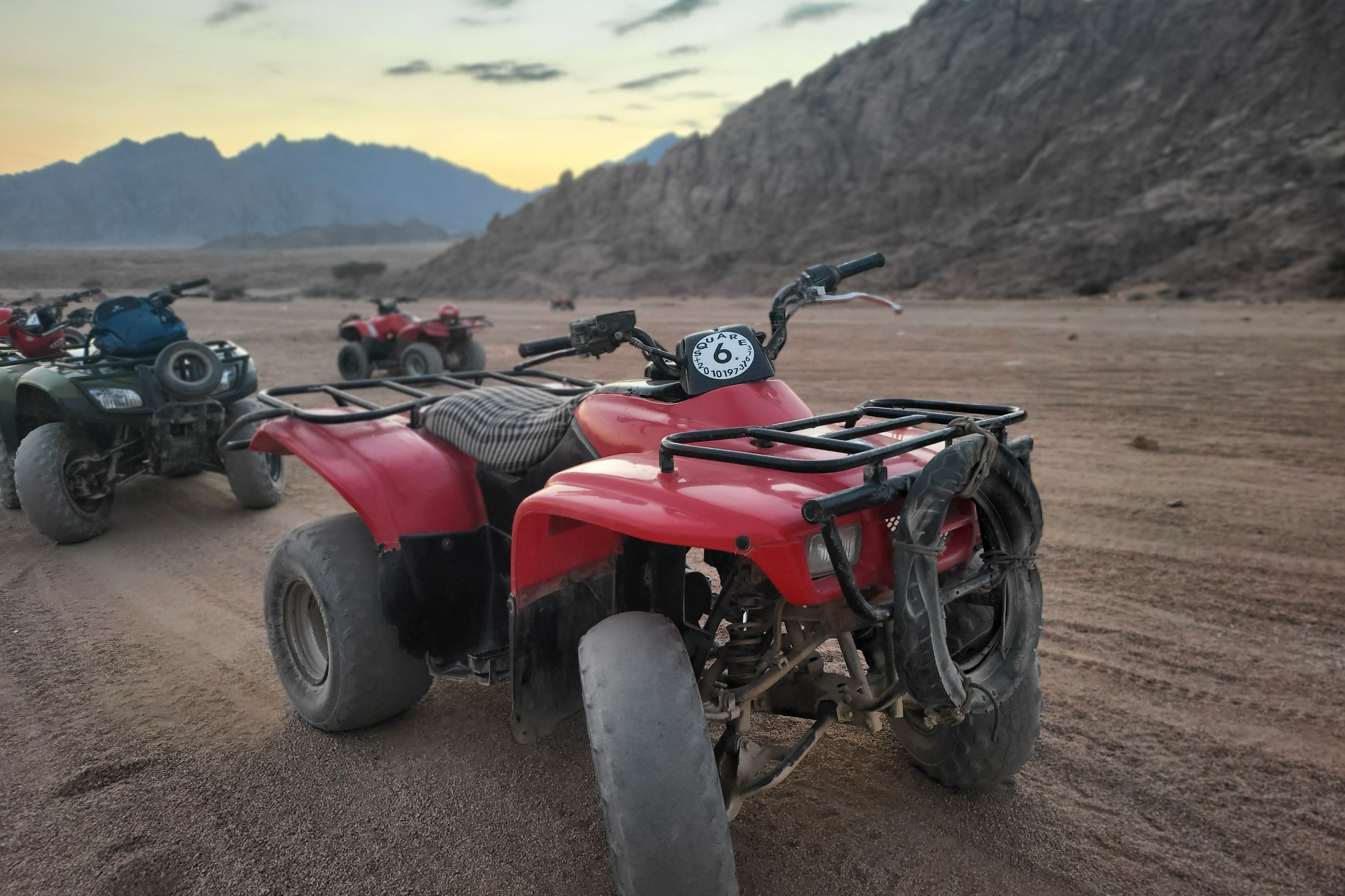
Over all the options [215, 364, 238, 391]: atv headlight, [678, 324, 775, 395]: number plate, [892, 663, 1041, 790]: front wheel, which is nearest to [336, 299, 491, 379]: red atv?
[215, 364, 238, 391]: atv headlight

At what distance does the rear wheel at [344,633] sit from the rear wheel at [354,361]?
11179mm

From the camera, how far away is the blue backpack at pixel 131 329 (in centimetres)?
627

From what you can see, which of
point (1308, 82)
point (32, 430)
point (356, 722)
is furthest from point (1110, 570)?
point (1308, 82)

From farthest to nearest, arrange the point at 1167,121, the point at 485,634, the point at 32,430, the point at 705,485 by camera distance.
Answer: the point at 1167,121 < the point at 32,430 < the point at 485,634 < the point at 705,485

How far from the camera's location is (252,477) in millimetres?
6352

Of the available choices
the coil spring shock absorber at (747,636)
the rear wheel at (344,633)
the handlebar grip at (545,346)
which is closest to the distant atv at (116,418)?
Result: the rear wheel at (344,633)

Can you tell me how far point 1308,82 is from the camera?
1319 inches

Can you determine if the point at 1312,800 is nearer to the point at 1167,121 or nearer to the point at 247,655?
the point at 247,655

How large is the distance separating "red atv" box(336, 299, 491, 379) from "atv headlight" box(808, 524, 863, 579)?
12.4 meters

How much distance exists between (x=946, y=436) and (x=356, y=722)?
2350 millimetres

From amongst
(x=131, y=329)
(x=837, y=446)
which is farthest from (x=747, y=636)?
(x=131, y=329)

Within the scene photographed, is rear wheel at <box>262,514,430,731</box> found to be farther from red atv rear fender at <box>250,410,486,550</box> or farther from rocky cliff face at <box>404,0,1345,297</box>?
rocky cliff face at <box>404,0,1345,297</box>

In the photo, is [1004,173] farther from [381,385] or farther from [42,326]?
[381,385]

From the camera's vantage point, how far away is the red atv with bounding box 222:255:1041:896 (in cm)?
203
